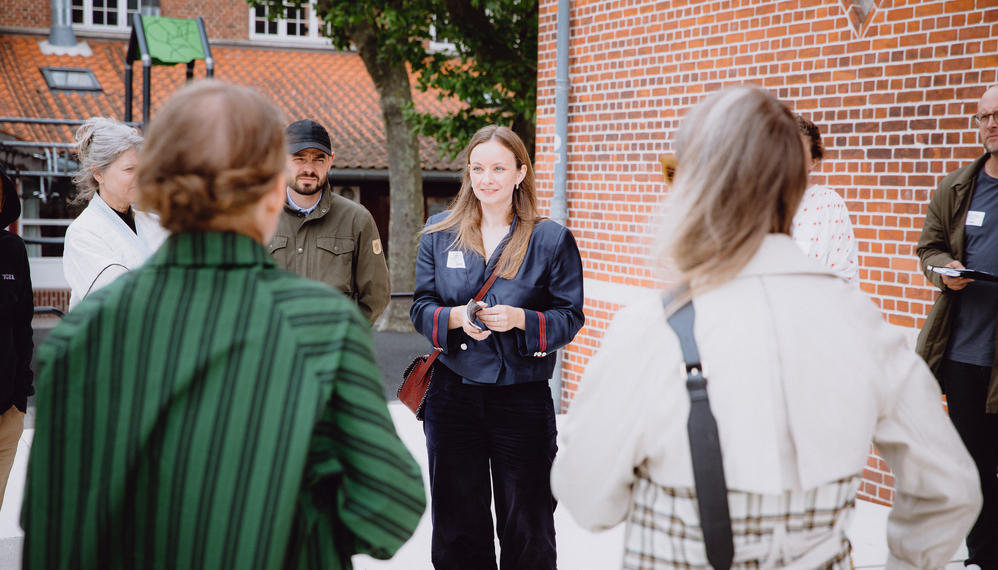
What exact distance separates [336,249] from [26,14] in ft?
70.4

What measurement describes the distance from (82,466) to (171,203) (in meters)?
0.49

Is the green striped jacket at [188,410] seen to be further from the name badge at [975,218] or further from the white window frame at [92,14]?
the white window frame at [92,14]

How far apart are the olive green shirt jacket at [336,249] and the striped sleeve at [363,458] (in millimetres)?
2325

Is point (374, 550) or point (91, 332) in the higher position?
point (91, 332)

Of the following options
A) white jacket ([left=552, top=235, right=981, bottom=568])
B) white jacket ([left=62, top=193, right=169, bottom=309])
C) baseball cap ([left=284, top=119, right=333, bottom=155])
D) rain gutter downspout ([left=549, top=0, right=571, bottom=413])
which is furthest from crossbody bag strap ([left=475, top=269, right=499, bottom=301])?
rain gutter downspout ([left=549, top=0, right=571, bottom=413])

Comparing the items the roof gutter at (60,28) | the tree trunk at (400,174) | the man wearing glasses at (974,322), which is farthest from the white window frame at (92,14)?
the man wearing glasses at (974,322)

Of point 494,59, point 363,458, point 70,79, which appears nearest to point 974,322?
point 363,458

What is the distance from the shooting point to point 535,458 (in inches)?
136

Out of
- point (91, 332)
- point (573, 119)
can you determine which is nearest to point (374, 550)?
point (91, 332)

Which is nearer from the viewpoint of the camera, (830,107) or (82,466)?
Result: (82,466)

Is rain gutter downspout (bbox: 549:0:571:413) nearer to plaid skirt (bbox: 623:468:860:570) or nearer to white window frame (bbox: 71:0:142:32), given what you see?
plaid skirt (bbox: 623:468:860:570)

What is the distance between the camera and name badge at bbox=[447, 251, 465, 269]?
354cm

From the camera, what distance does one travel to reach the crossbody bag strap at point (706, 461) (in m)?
A: 1.59

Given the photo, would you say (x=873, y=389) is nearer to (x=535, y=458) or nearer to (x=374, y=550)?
(x=374, y=550)
